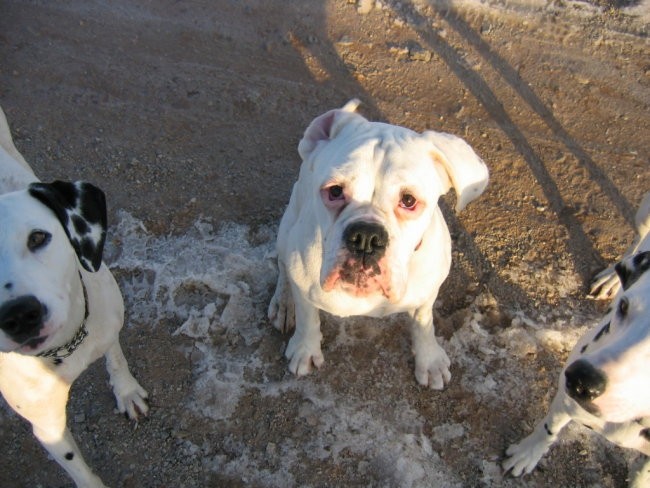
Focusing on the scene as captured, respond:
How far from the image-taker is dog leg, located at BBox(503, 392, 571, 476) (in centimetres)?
358

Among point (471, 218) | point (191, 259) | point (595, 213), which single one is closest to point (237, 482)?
point (191, 259)

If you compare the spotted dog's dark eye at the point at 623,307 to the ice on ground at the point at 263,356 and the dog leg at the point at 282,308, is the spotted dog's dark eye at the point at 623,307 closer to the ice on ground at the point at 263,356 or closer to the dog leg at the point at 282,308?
the ice on ground at the point at 263,356

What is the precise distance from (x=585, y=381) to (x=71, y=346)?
2490 millimetres

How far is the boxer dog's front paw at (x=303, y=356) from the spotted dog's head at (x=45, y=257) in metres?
1.62

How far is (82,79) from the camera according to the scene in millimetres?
5602

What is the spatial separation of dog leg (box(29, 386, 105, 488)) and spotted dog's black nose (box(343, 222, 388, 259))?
1720mm

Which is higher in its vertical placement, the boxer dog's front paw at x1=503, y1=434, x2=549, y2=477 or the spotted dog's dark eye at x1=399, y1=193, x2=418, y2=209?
the spotted dog's dark eye at x1=399, y1=193, x2=418, y2=209

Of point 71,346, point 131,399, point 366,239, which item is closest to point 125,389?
point 131,399

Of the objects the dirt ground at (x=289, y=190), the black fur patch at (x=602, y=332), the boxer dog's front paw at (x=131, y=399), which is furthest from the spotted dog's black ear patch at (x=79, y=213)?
the black fur patch at (x=602, y=332)

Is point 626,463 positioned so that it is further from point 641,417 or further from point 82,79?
point 82,79

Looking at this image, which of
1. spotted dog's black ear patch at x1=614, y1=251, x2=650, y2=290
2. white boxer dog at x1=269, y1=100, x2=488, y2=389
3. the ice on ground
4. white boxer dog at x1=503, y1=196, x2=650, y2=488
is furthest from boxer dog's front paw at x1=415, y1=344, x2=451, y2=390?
spotted dog's black ear patch at x1=614, y1=251, x2=650, y2=290

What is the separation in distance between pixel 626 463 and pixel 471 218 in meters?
2.15

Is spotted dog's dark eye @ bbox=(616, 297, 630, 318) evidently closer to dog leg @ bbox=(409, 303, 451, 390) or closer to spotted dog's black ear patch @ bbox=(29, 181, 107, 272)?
dog leg @ bbox=(409, 303, 451, 390)

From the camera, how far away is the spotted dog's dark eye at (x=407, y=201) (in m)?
2.96
